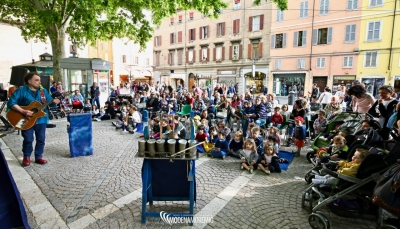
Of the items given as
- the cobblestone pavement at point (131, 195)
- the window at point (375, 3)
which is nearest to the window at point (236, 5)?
the window at point (375, 3)

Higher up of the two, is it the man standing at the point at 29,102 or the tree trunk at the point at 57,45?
the tree trunk at the point at 57,45

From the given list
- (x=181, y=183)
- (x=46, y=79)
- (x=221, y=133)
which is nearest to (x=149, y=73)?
(x=46, y=79)

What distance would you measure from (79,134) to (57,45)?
371 inches

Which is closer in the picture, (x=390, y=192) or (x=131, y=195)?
(x=390, y=192)

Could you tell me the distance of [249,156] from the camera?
17.6ft

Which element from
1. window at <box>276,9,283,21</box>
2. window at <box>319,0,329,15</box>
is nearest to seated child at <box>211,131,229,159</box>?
window at <box>319,0,329,15</box>

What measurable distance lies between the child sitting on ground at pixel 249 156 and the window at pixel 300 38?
2220cm

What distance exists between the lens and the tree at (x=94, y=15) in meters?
10.1

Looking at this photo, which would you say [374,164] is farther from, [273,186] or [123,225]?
[123,225]

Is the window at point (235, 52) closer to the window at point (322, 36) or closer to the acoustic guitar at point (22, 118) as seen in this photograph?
the window at point (322, 36)

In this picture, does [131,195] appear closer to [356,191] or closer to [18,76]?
[356,191]

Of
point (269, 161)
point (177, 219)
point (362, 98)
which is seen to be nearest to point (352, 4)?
point (362, 98)

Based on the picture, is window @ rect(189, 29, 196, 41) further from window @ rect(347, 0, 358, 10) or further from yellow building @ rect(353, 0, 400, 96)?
yellow building @ rect(353, 0, 400, 96)

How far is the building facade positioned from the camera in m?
27.5
